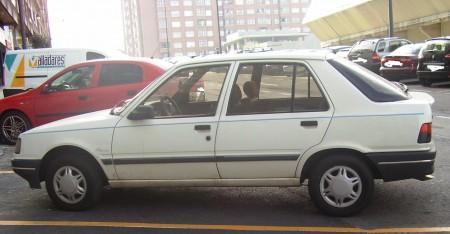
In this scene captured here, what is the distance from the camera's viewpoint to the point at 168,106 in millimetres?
5328

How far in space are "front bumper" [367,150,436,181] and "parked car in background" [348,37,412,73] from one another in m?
18.6

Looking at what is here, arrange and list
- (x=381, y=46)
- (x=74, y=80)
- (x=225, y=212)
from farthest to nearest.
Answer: (x=381, y=46), (x=74, y=80), (x=225, y=212)

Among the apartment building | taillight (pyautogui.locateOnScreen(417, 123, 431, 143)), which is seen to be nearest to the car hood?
taillight (pyautogui.locateOnScreen(417, 123, 431, 143))

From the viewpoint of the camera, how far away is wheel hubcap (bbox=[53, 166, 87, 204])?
5504mm

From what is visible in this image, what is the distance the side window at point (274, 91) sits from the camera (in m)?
5.09

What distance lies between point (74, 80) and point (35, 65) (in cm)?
434

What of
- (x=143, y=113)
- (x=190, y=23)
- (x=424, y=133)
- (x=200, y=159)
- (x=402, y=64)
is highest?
(x=190, y=23)

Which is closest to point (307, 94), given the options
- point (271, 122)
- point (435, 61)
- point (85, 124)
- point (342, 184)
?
point (271, 122)

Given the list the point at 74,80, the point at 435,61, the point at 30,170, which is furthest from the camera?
the point at 435,61

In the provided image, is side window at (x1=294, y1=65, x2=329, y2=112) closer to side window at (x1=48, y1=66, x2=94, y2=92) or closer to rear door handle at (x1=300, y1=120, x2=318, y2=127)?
rear door handle at (x1=300, y1=120, x2=318, y2=127)

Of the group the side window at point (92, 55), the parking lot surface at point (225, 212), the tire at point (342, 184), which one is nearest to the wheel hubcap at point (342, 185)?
the tire at point (342, 184)

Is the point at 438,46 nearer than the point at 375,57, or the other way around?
the point at 438,46

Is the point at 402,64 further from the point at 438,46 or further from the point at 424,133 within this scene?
the point at 424,133

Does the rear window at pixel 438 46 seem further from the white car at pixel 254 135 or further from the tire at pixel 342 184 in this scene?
the tire at pixel 342 184
